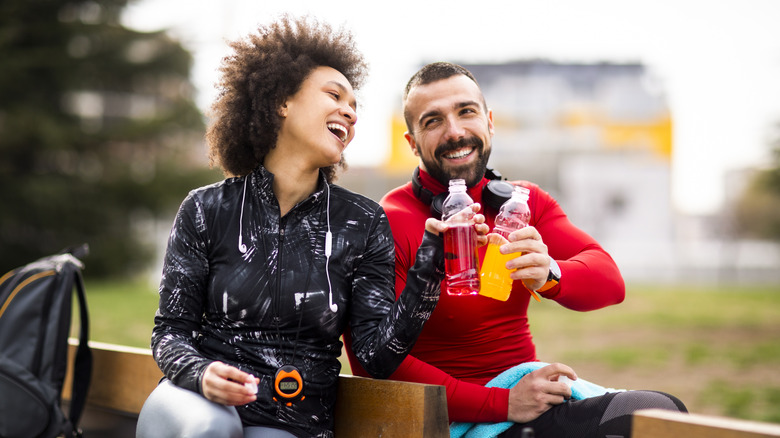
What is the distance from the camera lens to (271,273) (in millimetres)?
2660

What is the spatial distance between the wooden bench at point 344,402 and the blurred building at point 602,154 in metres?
34.0

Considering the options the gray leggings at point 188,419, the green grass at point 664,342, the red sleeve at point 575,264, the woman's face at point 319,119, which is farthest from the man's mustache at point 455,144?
the green grass at point 664,342

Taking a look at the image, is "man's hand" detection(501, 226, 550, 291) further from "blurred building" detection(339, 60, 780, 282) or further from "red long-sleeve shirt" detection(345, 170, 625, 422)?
"blurred building" detection(339, 60, 780, 282)

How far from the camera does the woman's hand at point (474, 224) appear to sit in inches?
96.3

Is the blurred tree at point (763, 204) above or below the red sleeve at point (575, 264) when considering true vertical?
below

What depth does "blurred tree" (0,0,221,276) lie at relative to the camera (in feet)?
63.3

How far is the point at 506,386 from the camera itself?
2.87 metres

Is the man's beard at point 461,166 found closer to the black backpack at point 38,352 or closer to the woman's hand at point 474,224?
the woman's hand at point 474,224

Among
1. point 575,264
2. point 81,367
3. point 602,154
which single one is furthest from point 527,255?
point 602,154

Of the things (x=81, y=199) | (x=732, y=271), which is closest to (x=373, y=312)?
(x=81, y=199)

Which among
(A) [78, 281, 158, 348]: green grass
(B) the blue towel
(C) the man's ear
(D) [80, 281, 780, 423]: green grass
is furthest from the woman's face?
(A) [78, 281, 158, 348]: green grass

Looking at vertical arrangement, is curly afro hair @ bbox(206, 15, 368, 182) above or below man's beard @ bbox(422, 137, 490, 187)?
above

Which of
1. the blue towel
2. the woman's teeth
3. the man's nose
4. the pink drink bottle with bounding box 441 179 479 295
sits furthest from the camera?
the man's nose

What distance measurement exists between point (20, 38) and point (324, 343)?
2020 centimetres
